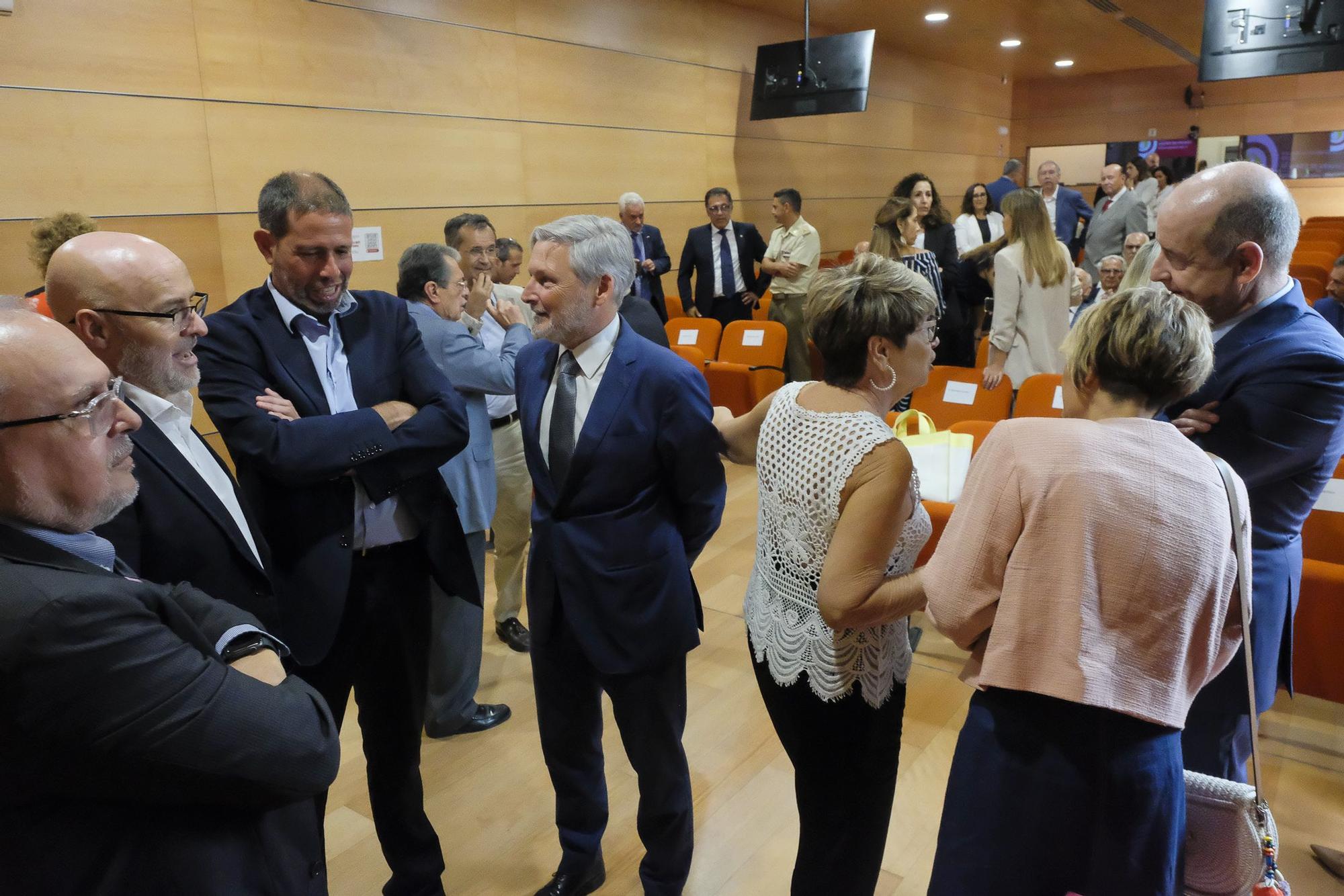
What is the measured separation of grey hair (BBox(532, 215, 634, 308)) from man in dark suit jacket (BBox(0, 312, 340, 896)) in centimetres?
98

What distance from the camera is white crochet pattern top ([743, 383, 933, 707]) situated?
1480 millimetres

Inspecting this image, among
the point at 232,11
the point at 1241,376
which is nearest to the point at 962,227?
the point at 232,11

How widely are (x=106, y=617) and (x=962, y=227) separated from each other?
733 cm

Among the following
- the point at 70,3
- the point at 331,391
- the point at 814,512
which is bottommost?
the point at 814,512

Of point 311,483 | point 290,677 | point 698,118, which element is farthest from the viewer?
point 698,118

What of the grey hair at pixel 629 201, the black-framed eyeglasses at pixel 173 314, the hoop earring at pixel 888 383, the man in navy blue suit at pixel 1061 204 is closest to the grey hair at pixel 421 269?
the black-framed eyeglasses at pixel 173 314

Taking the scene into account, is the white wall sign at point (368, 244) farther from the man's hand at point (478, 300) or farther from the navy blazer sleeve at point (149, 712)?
the navy blazer sleeve at point (149, 712)

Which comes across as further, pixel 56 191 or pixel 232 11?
pixel 232 11

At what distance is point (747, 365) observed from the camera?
6.04 meters

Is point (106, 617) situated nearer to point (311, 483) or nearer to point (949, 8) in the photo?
point (311, 483)

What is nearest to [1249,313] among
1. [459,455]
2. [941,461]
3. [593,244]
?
[941,461]

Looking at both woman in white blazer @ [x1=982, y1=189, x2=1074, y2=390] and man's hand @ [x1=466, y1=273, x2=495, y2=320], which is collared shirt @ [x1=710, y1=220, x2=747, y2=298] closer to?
woman in white blazer @ [x1=982, y1=189, x2=1074, y2=390]

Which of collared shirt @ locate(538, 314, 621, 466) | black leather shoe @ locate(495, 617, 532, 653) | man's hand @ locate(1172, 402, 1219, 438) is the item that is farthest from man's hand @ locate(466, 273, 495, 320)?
man's hand @ locate(1172, 402, 1219, 438)

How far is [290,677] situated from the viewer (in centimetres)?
113
